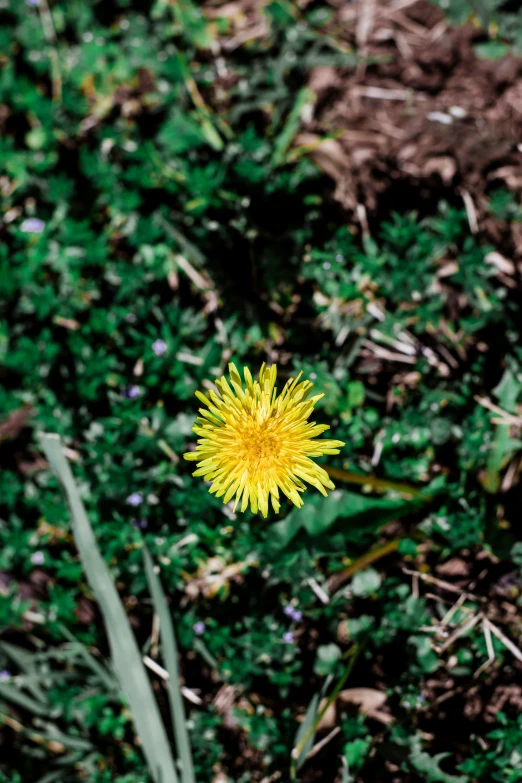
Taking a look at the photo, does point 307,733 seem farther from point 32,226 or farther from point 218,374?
point 32,226

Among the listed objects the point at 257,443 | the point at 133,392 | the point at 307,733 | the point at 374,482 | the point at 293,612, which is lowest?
the point at 307,733

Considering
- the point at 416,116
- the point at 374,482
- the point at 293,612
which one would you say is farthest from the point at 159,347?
the point at 416,116

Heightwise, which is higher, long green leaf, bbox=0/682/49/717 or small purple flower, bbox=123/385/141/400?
small purple flower, bbox=123/385/141/400

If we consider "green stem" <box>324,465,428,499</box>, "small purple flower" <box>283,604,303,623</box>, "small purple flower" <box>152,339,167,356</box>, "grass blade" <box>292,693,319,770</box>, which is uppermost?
"small purple flower" <box>152,339,167,356</box>

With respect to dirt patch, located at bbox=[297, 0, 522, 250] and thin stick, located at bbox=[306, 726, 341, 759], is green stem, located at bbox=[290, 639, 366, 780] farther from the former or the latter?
dirt patch, located at bbox=[297, 0, 522, 250]

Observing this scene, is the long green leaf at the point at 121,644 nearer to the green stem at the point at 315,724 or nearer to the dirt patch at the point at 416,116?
the green stem at the point at 315,724

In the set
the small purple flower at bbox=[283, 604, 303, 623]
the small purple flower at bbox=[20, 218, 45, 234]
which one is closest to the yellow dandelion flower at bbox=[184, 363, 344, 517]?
the small purple flower at bbox=[283, 604, 303, 623]
